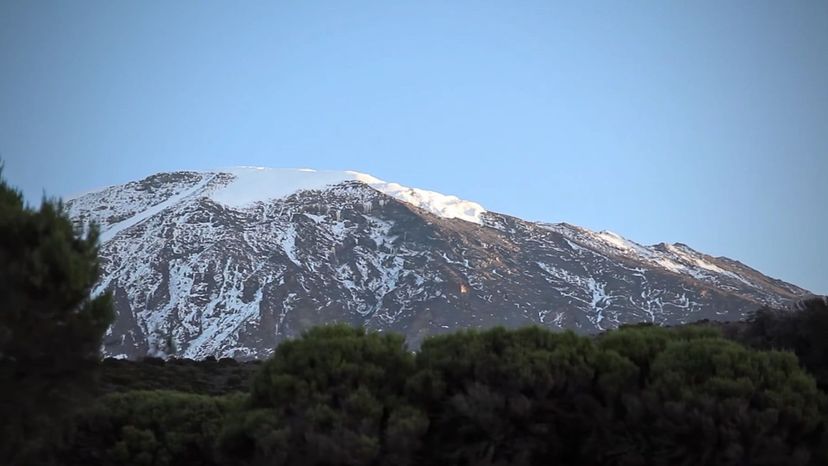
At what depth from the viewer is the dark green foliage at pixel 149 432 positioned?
18328mm

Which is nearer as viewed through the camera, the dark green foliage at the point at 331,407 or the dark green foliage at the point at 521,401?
the dark green foliage at the point at 331,407

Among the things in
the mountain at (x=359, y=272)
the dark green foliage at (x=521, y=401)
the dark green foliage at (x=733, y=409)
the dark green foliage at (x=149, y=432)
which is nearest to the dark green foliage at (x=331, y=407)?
the dark green foliage at (x=521, y=401)

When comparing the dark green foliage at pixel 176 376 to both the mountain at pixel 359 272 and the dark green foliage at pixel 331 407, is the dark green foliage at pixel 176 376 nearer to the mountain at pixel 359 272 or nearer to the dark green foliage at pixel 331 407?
the dark green foliage at pixel 331 407

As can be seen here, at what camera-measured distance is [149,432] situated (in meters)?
18.6

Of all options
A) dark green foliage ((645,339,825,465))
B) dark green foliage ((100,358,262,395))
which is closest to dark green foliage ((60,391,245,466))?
dark green foliage ((100,358,262,395))

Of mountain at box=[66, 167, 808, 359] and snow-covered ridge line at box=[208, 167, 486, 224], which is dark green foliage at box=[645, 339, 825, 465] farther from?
snow-covered ridge line at box=[208, 167, 486, 224]

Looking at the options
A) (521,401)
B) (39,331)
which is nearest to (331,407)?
→ (521,401)

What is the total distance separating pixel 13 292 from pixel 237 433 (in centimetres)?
474

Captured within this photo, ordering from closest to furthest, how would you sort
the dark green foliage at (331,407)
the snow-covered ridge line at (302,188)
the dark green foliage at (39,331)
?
the dark green foliage at (39,331), the dark green foliage at (331,407), the snow-covered ridge line at (302,188)

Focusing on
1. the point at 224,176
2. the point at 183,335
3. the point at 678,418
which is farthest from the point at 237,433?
the point at 224,176

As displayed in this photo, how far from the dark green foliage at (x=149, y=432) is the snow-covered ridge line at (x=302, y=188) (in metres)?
122

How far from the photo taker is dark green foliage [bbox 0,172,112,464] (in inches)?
553

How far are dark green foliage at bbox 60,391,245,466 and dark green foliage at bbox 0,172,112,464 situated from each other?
3.58m

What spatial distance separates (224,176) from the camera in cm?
16050
